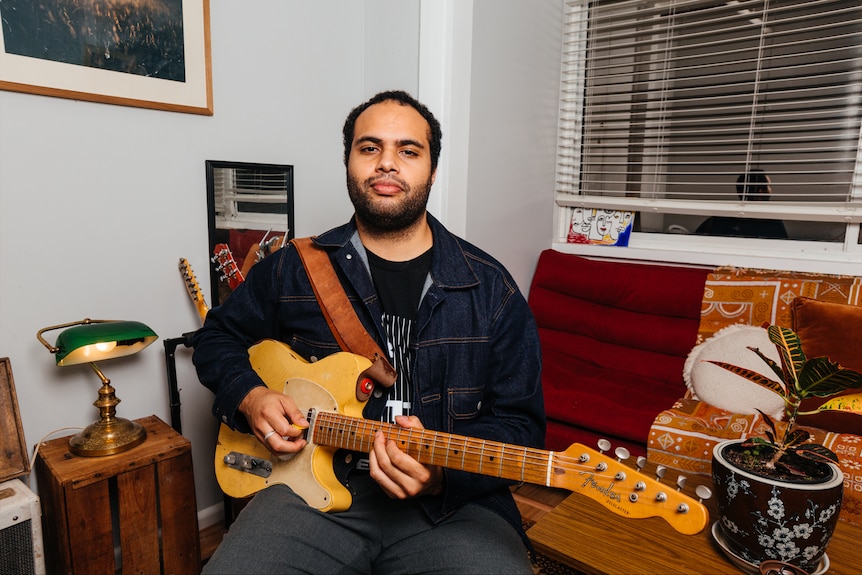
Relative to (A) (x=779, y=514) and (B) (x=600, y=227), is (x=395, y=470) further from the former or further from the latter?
(B) (x=600, y=227)

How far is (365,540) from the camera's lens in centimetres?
121

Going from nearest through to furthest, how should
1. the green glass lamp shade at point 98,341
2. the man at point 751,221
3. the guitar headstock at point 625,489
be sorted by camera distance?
A: 1. the guitar headstock at point 625,489
2. the green glass lamp shade at point 98,341
3. the man at point 751,221

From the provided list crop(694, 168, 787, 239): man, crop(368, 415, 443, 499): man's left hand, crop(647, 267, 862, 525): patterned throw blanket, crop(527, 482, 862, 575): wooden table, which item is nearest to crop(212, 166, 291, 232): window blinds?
crop(368, 415, 443, 499): man's left hand

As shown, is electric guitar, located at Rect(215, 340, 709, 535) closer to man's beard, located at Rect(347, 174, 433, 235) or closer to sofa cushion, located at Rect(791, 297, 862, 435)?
man's beard, located at Rect(347, 174, 433, 235)

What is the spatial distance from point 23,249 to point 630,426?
1.90 metres

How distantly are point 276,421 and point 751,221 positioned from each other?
2.19 m

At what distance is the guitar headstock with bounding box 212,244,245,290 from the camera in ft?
6.42

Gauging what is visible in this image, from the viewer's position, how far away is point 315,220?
7.45 feet

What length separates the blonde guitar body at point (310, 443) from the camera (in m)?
1.23

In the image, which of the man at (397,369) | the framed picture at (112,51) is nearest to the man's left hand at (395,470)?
the man at (397,369)

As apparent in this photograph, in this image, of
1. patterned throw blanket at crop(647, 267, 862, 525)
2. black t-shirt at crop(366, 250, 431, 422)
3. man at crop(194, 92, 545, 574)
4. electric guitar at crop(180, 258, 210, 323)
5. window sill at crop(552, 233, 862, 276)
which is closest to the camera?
man at crop(194, 92, 545, 574)

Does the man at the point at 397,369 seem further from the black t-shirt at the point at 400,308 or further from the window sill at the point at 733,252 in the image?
the window sill at the point at 733,252

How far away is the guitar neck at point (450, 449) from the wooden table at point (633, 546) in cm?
21

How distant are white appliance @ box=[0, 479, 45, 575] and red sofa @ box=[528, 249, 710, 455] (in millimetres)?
1562
